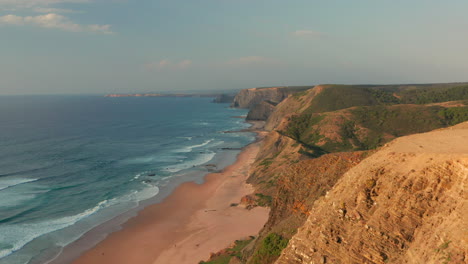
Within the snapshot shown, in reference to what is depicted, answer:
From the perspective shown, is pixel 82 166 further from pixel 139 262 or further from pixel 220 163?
pixel 139 262

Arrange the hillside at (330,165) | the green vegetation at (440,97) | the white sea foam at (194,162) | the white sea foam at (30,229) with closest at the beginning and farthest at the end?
1. the hillside at (330,165)
2. the white sea foam at (30,229)
3. the white sea foam at (194,162)
4. the green vegetation at (440,97)

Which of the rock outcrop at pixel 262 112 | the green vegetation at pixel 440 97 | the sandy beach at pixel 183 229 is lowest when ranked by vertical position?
the sandy beach at pixel 183 229

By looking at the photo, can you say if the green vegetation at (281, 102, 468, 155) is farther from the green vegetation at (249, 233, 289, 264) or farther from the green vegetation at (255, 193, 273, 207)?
the green vegetation at (249, 233, 289, 264)

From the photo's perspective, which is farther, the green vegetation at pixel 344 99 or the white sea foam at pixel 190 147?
the green vegetation at pixel 344 99

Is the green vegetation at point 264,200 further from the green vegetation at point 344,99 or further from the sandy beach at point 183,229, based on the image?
the green vegetation at point 344,99

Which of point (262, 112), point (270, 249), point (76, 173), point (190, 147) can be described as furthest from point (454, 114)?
point (262, 112)

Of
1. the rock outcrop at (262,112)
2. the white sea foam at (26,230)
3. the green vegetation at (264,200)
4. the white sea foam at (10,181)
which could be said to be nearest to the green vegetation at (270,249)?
the green vegetation at (264,200)

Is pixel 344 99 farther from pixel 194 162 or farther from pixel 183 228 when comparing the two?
pixel 183 228
